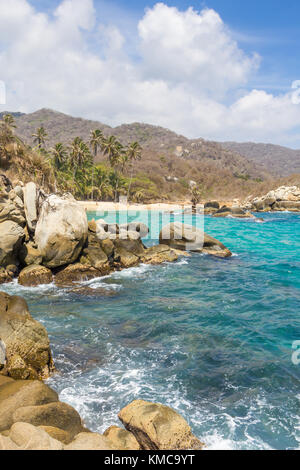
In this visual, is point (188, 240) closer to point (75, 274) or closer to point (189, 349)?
point (75, 274)

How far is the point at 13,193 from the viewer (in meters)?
20.6

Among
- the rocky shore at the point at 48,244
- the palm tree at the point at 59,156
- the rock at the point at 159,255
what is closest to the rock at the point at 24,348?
the rocky shore at the point at 48,244

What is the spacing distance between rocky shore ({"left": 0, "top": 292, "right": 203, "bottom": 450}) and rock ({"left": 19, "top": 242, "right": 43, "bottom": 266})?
422 inches

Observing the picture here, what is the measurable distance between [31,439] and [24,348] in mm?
4587

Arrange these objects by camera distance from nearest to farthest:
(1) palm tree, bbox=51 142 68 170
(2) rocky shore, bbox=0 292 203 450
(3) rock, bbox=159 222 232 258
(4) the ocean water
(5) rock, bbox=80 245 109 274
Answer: (2) rocky shore, bbox=0 292 203 450 < (4) the ocean water < (5) rock, bbox=80 245 109 274 < (3) rock, bbox=159 222 232 258 < (1) palm tree, bbox=51 142 68 170

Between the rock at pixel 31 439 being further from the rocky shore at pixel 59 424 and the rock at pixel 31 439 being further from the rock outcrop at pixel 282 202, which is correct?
the rock outcrop at pixel 282 202

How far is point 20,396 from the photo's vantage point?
21.8ft

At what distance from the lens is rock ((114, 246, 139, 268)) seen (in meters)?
21.8

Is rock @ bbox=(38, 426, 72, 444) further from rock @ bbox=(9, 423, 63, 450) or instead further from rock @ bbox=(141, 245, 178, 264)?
rock @ bbox=(141, 245, 178, 264)

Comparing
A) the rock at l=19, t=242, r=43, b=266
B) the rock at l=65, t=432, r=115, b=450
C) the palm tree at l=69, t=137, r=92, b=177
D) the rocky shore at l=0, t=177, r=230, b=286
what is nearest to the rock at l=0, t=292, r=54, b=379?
the rock at l=65, t=432, r=115, b=450

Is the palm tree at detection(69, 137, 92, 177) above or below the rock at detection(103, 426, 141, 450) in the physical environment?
above

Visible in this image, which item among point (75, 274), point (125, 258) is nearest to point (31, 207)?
point (75, 274)

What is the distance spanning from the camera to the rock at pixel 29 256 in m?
18.4
